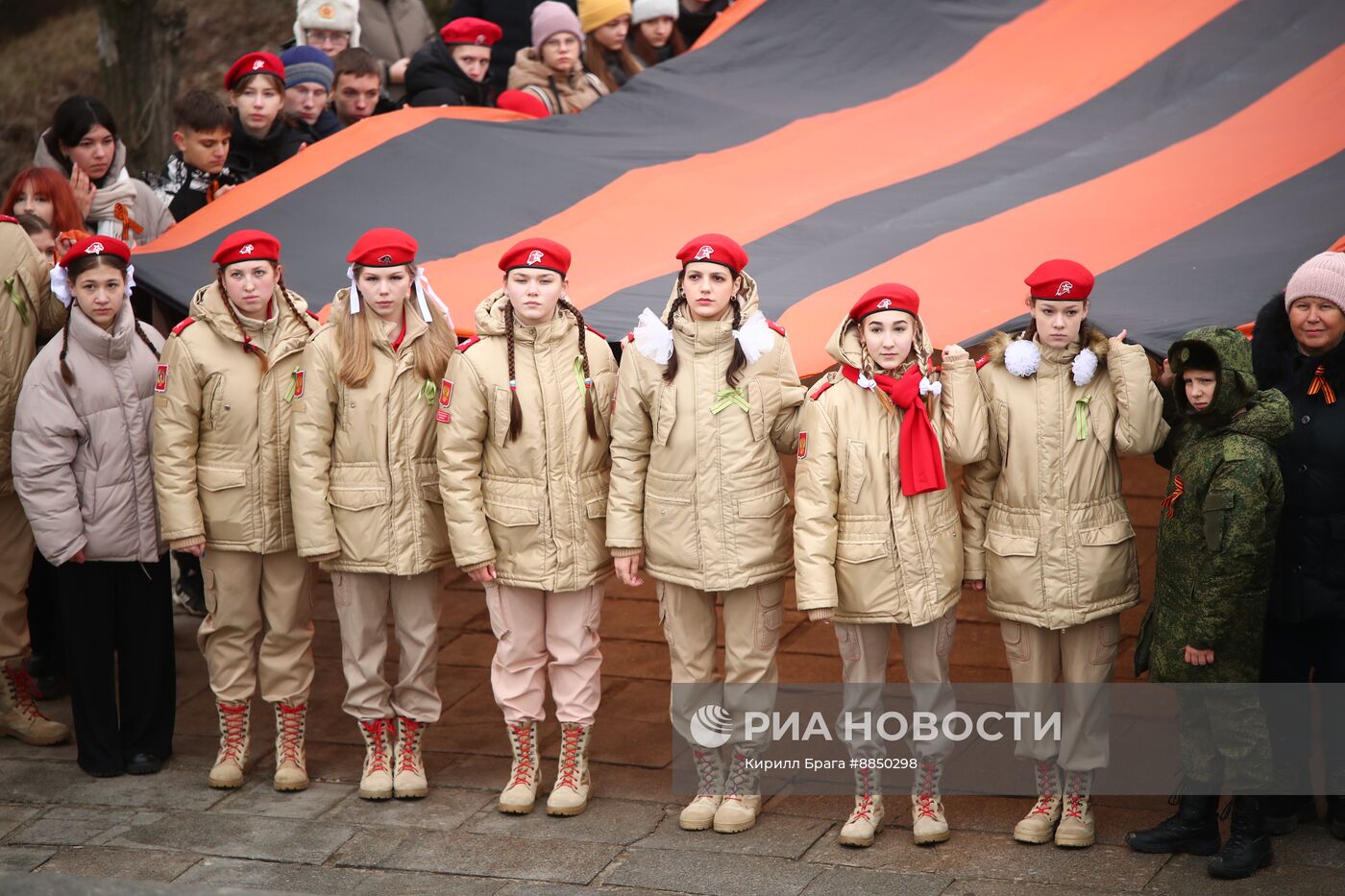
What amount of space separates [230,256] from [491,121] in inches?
66.7

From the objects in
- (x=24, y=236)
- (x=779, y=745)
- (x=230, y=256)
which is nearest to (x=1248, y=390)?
(x=779, y=745)

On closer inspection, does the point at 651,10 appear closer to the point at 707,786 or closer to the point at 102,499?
the point at 102,499

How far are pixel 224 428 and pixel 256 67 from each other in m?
1.82

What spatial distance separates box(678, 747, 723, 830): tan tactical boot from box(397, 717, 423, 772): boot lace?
2.73 feet

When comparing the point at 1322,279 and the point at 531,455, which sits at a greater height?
the point at 1322,279

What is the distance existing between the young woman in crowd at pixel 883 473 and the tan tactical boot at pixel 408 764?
4.22ft

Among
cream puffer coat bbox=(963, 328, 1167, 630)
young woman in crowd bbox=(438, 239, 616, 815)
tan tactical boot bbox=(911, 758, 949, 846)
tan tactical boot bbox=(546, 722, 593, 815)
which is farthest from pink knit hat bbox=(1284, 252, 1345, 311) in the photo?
tan tactical boot bbox=(546, 722, 593, 815)

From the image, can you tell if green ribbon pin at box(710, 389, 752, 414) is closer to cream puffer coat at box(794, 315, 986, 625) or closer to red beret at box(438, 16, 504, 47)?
cream puffer coat at box(794, 315, 986, 625)

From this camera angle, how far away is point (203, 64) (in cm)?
911

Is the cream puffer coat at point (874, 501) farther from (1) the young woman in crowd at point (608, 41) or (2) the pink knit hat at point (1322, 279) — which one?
(1) the young woman in crowd at point (608, 41)

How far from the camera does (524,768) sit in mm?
4801

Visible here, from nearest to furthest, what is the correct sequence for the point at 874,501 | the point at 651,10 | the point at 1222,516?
the point at 1222,516 < the point at 874,501 < the point at 651,10

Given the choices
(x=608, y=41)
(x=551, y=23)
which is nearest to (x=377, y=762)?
(x=551, y=23)

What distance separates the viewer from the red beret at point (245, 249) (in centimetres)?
475
